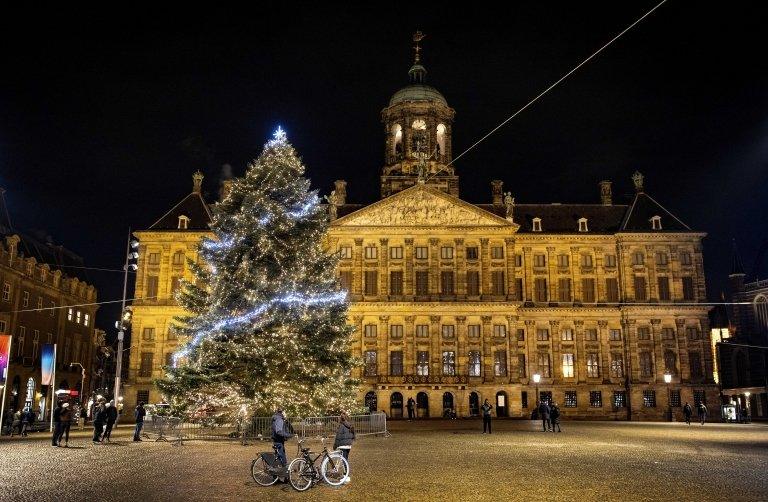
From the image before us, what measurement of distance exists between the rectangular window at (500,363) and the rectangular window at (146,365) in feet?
95.9

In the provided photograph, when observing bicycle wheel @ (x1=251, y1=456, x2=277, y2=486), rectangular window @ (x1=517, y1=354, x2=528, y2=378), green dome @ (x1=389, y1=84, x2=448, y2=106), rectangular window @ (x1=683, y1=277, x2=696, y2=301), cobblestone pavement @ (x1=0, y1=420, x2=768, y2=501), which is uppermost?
green dome @ (x1=389, y1=84, x2=448, y2=106)

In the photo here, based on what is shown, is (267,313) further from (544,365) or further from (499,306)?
(544,365)

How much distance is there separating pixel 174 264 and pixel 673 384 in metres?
44.6

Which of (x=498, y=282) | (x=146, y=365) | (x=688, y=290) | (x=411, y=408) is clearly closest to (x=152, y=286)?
(x=146, y=365)

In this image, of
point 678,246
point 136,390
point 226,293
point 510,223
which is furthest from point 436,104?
point 226,293

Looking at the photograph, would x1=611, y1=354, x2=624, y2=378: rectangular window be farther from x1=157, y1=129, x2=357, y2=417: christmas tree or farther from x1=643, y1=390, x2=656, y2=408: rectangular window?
x1=157, y1=129, x2=357, y2=417: christmas tree

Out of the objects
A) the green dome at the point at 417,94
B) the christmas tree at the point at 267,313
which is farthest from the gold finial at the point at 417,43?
the christmas tree at the point at 267,313

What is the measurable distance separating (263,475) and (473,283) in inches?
1724

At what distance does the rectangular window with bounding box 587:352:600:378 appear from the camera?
58750mm

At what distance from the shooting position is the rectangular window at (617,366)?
192ft

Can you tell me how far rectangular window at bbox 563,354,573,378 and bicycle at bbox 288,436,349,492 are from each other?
1864 inches

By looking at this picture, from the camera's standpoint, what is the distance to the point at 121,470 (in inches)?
677

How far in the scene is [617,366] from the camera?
193ft

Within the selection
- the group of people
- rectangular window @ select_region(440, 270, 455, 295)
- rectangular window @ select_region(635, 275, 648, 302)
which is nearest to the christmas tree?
the group of people
